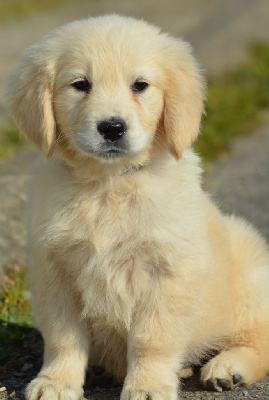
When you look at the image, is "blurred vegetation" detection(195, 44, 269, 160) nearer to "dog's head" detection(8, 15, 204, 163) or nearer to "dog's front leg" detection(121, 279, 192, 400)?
"dog's head" detection(8, 15, 204, 163)

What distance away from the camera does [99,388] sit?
4.39 meters

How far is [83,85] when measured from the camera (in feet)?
13.0

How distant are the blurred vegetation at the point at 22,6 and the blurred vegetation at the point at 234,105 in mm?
8753

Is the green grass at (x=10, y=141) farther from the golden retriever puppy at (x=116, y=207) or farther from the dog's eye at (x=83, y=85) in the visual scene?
the dog's eye at (x=83, y=85)

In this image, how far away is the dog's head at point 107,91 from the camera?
3857 millimetres

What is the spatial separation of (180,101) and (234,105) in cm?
681

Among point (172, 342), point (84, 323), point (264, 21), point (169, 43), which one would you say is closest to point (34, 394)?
point (84, 323)

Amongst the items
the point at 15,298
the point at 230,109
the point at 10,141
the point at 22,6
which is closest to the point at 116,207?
the point at 15,298

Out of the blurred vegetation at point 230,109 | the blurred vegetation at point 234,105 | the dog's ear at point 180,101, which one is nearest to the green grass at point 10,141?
the blurred vegetation at point 230,109

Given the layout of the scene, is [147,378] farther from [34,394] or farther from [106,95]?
[106,95]

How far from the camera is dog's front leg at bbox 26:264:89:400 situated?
404 centimetres

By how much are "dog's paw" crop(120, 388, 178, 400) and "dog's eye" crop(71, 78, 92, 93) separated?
152 cm

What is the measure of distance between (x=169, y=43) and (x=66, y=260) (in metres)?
1.29

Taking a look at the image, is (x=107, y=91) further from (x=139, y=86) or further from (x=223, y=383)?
(x=223, y=383)
